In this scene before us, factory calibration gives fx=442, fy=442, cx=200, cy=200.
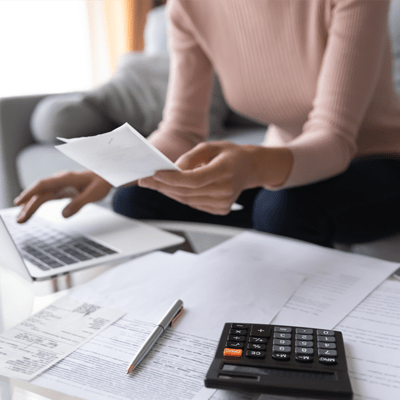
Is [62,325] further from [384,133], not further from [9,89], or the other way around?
[9,89]

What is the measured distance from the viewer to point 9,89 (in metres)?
2.41

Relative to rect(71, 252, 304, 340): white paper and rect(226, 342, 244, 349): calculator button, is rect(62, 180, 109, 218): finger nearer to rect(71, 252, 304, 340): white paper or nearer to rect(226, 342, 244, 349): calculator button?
rect(71, 252, 304, 340): white paper

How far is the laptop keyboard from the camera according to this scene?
594 millimetres

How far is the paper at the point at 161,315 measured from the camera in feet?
1.13

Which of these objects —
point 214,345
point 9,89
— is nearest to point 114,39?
point 9,89

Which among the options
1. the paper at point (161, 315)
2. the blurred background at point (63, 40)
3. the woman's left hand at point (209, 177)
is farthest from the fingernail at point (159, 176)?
the blurred background at point (63, 40)

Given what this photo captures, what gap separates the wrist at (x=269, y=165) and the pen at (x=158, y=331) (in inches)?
9.4

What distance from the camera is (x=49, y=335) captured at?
1.36 feet

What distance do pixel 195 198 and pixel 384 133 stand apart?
1.71ft

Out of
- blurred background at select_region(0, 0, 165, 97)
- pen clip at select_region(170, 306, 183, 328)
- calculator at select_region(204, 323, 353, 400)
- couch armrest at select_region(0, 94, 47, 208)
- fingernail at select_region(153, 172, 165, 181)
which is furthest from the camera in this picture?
blurred background at select_region(0, 0, 165, 97)

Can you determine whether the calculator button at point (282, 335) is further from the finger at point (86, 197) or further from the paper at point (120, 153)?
the finger at point (86, 197)

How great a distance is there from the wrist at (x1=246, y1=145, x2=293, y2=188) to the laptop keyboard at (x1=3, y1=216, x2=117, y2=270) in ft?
0.75

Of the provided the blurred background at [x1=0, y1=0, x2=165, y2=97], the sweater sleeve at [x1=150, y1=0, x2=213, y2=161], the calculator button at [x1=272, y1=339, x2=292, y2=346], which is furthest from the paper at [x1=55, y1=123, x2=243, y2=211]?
the blurred background at [x1=0, y1=0, x2=165, y2=97]

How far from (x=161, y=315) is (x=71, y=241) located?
27cm
